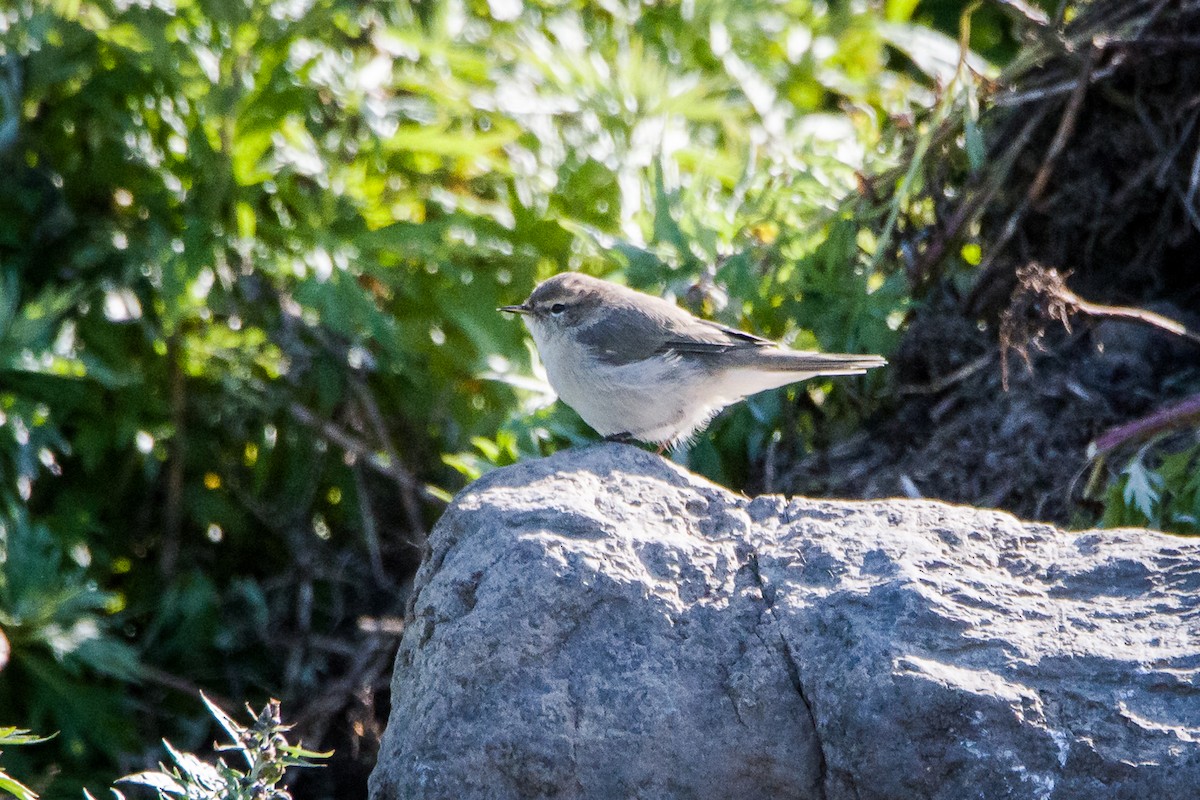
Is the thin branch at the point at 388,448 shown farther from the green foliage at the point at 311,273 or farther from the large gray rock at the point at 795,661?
the large gray rock at the point at 795,661

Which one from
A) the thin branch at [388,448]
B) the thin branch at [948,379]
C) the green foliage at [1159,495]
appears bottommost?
the thin branch at [388,448]

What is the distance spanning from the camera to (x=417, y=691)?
291cm

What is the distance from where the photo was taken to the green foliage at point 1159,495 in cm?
407

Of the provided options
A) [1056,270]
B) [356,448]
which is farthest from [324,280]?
[1056,270]

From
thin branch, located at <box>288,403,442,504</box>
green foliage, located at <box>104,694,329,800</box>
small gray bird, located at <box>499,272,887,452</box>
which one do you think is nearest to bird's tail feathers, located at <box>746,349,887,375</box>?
small gray bird, located at <box>499,272,887,452</box>

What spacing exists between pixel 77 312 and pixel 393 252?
1.44 metres

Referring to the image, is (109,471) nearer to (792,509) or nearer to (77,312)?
(77,312)

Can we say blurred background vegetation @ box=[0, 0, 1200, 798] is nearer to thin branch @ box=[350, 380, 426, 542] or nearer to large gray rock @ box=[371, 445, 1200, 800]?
thin branch @ box=[350, 380, 426, 542]

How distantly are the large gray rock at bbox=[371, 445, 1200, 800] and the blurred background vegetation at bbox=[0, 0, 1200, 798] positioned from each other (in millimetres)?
1938

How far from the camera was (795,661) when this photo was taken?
271 cm

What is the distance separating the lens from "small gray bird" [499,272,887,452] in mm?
4695

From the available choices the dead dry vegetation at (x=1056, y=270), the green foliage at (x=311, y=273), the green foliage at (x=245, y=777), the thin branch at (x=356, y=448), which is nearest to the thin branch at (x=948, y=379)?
the dead dry vegetation at (x=1056, y=270)

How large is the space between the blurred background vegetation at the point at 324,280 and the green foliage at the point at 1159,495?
1198 mm

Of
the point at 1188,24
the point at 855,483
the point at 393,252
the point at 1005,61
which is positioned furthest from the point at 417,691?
the point at 1005,61
